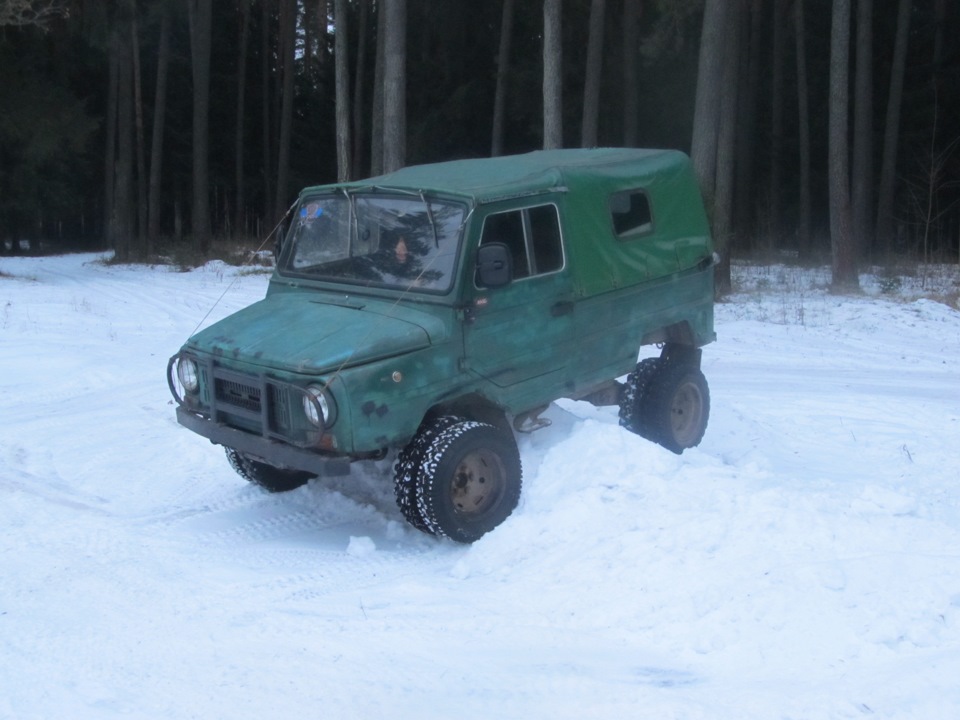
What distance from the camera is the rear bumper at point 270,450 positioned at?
5840 millimetres

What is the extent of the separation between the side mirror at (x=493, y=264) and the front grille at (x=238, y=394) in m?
1.57

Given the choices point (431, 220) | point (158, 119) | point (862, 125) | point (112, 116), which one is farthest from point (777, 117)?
point (431, 220)

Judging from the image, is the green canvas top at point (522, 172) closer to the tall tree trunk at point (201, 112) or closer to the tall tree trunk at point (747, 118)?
the tall tree trunk at point (201, 112)

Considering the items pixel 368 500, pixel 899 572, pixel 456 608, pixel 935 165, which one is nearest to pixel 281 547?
pixel 368 500

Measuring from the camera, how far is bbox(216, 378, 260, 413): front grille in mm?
6215

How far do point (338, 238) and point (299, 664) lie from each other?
332 centimetres

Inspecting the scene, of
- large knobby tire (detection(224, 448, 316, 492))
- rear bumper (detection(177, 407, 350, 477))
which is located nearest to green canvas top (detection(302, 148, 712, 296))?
rear bumper (detection(177, 407, 350, 477))

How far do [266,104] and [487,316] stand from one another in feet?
123

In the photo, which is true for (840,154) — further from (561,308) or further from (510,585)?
(510,585)

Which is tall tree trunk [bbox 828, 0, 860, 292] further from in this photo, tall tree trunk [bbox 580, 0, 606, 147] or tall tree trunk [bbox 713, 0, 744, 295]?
tall tree trunk [bbox 580, 0, 606, 147]

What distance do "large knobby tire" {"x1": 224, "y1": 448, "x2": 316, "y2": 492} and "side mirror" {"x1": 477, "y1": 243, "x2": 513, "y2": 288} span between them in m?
2.04

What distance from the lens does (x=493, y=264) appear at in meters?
6.37

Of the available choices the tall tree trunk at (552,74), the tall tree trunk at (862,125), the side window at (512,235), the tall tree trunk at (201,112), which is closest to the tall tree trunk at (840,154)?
the tall tree trunk at (862,125)

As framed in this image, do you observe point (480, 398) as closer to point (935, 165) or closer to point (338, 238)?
point (338, 238)
